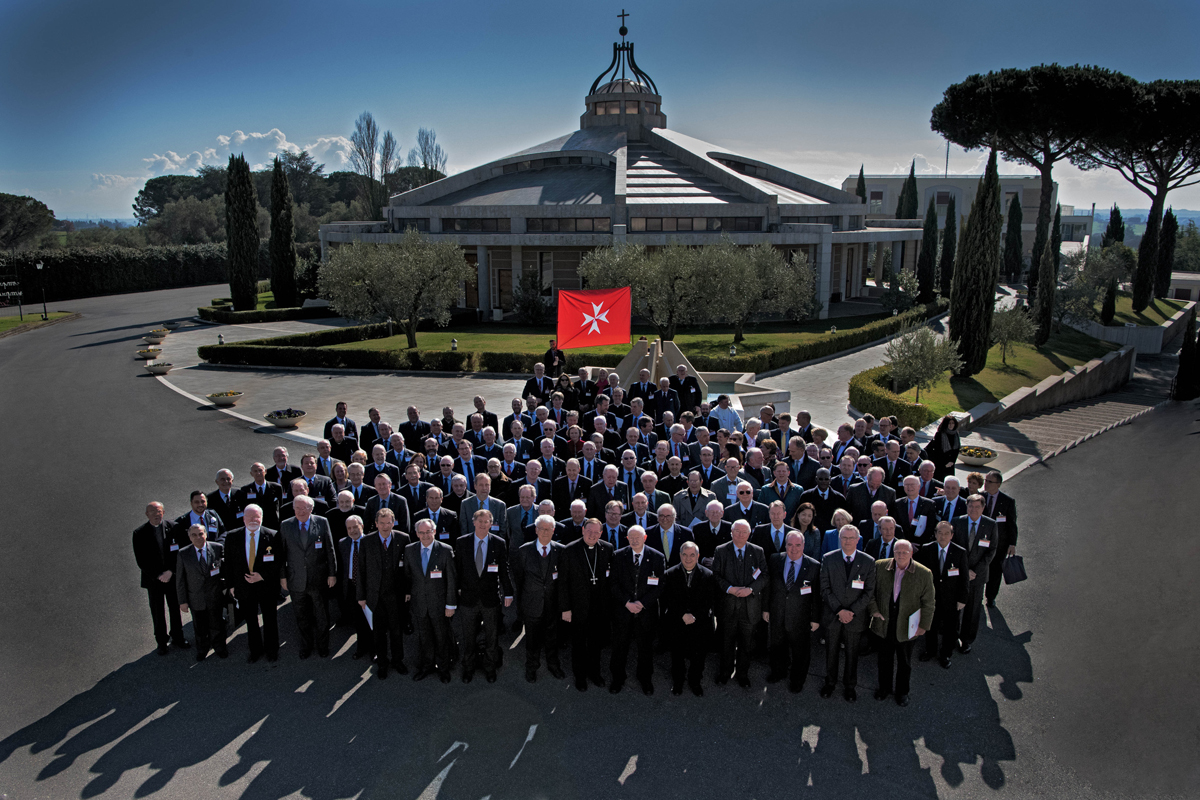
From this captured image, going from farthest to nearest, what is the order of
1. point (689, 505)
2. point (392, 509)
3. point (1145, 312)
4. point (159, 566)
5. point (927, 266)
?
point (1145, 312) → point (927, 266) → point (689, 505) → point (392, 509) → point (159, 566)

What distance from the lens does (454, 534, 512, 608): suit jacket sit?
7949 millimetres

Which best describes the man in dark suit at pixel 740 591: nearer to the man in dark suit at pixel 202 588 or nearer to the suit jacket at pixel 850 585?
the suit jacket at pixel 850 585

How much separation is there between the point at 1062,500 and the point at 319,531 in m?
12.9

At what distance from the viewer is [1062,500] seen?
14086 mm

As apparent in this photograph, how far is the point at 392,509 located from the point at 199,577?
2.11 m

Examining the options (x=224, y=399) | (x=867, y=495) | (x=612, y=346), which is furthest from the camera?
(x=612, y=346)

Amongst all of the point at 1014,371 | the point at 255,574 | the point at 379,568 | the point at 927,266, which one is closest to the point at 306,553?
the point at 255,574

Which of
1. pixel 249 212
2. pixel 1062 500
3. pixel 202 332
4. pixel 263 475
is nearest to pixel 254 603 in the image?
pixel 263 475

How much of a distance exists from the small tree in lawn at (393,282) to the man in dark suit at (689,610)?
25281mm

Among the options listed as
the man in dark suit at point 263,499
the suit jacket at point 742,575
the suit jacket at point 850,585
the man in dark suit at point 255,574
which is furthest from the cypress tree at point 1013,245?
the man in dark suit at point 255,574

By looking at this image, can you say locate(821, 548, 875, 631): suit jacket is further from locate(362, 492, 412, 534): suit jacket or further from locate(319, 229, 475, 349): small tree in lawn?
locate(319, 229, 475, 349): small tree in lawn

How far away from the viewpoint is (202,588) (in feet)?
27.2

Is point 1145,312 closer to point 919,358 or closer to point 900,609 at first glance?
point 919,358

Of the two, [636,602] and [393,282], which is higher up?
[393,282]
